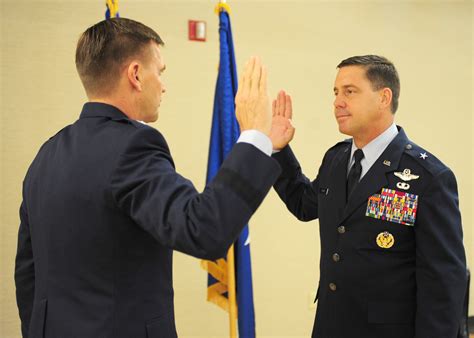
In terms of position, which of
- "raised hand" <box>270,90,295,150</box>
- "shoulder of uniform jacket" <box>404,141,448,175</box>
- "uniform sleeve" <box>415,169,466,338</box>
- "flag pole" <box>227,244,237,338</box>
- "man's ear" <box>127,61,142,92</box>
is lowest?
"flag pole" <box>227,244,237,338</box>

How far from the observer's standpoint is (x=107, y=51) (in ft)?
3.79

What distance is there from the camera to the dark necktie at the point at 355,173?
71.5 inches

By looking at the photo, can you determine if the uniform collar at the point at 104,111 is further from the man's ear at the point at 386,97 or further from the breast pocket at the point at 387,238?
the man's ear at the point at 386,97

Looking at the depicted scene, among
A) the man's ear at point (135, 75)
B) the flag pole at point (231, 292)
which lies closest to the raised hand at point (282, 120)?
the flag pole at point (231, 292)

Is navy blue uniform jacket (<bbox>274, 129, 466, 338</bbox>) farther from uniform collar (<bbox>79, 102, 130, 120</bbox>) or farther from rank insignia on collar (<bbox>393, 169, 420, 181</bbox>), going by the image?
uniform collar (<bbox>79, 102, 130, 120</bbox>)

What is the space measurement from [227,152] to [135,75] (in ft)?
4.00

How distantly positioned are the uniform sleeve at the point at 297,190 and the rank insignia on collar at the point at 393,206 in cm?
35

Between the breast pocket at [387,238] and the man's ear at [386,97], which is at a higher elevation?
the man's ear at [386,97]

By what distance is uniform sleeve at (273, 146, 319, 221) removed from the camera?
2.03 metres

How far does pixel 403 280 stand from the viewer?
5.43 ft

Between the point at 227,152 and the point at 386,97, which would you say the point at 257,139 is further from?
the point at 227,152

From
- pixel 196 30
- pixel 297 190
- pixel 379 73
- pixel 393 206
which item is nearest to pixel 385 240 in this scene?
pixel 393 206

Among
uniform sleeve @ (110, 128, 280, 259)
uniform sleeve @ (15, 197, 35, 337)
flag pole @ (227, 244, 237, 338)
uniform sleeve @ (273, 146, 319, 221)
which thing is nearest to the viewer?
uniform sleeve @ (110, 128, 280, 259)

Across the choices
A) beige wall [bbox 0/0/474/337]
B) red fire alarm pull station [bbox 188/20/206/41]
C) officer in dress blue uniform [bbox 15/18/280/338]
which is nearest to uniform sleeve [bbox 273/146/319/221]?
officer in dress blue uniform [bbox 15/18/280/338]
